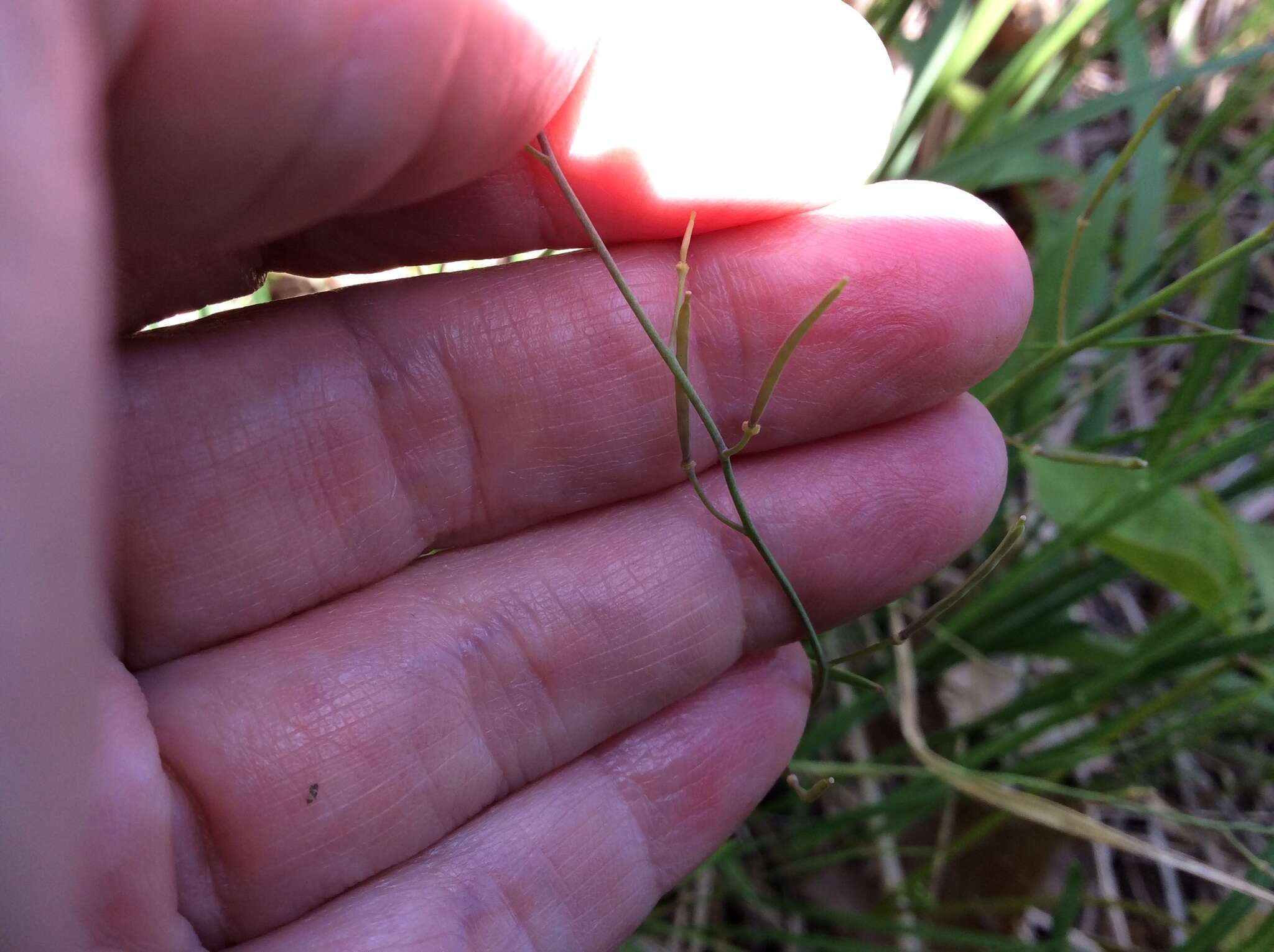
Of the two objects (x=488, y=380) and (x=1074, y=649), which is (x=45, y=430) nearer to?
(x=488, y=380)

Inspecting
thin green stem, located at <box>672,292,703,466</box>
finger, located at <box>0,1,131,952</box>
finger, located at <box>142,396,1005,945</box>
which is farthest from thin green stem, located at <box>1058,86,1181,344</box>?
finger, located at <box>0,1,131,952</box>

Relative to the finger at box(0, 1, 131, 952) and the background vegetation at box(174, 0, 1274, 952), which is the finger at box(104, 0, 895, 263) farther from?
the background vegetation at box(174, 0, 1274, 952)

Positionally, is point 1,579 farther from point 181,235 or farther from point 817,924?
point 817,924

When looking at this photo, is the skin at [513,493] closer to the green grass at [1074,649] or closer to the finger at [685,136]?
the finger at [685,136]

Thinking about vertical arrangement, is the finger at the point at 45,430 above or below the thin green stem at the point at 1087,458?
above

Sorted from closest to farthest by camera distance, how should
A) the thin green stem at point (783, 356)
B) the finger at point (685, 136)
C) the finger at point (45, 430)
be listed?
the finger at point (45, 430)
the thin green stem at point (783, 356)
the finger at point (685, 136)

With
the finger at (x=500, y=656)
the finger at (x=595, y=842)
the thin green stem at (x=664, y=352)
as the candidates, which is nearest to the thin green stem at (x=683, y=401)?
the thin green stem at (x=664, y=352)

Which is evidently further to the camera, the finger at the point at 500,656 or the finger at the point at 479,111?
the finger at the point at 500,656
